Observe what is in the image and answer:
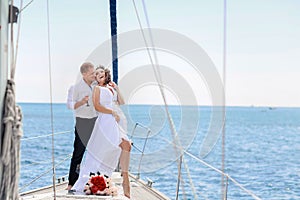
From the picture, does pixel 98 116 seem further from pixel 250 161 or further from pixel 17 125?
pixel 250 161

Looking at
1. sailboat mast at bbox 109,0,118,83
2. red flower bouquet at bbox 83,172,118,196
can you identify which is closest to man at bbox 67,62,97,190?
red flower bouquet at bbox 83,172,118,196

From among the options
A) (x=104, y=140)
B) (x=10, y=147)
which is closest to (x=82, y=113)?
(x=104, y=140)

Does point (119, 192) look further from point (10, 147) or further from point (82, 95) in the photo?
point (10, 147)

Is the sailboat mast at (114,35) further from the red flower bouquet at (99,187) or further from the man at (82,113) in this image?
the red flower bouquet at (99,187)

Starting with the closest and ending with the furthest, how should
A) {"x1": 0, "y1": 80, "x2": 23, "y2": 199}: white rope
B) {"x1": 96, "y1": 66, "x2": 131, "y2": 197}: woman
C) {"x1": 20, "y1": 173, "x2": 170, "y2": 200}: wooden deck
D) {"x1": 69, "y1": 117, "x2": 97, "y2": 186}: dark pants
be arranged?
{"x1": 0, "y1": 80, "x2": 23, "y2": 199}: white rope < {"x1": 20, "y1": 173, "x2": 170, "y2": 200}: wooden deck < {"x1": 96, "y1": 66, "x2": 131, "y2": 197}: woman < {"x1": 69, "y1": 117, "x2": 97, "y2": 186}: dark pants

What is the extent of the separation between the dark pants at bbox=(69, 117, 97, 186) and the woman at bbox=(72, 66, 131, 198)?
83 millimetres

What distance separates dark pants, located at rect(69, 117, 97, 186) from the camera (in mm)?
4547

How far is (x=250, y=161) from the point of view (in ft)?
76.2

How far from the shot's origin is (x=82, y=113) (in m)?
4.60

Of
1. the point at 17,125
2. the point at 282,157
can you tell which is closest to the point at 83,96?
the point at 17,125

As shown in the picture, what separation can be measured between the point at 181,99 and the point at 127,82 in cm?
76

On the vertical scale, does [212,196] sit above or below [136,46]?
below

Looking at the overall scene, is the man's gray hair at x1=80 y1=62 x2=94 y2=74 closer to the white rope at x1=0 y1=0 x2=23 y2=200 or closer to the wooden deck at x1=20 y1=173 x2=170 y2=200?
the wooden deck at x1=20 y1=173 x2=170 y2=200

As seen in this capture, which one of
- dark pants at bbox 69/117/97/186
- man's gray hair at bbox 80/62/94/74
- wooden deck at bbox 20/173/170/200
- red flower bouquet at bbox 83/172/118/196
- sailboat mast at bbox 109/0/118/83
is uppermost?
sailboat mast at bbox 109/0/118/83
